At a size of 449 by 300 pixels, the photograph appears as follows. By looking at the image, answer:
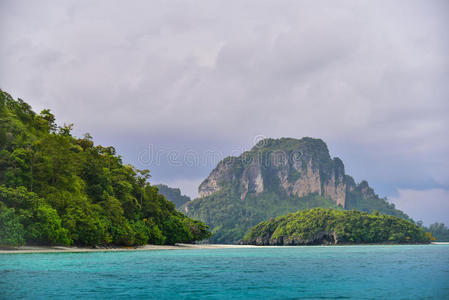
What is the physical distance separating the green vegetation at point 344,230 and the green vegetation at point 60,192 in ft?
197

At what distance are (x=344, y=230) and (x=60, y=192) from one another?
87783 mm

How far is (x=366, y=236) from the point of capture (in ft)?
375

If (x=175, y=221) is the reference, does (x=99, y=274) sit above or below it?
below

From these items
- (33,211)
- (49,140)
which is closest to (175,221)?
(49,140)

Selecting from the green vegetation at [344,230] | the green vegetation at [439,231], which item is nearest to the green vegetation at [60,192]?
the green vegetation at [344,230]

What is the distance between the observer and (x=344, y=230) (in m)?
115

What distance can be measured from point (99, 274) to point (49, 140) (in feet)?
101

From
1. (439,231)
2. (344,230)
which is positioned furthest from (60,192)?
(439,231)

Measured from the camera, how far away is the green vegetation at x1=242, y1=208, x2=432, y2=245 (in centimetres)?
11394

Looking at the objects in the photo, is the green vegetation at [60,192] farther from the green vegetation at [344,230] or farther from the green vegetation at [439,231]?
the green vegetation at [439,231]

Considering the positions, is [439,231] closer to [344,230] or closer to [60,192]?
[344,230]

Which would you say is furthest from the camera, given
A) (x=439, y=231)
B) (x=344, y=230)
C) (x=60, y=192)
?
(x=439, y=231)

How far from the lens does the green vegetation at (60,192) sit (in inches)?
1446

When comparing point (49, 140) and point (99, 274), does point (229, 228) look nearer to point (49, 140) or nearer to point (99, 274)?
point (49, 140)
